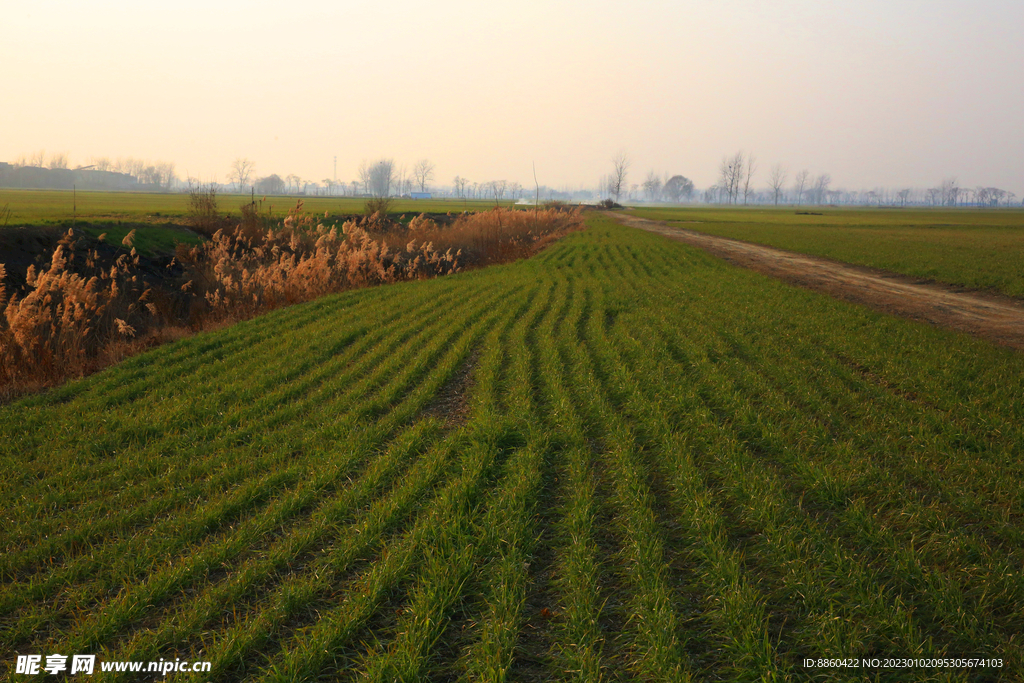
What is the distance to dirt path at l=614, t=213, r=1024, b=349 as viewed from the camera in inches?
427

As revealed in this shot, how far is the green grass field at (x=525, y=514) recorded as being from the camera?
10.0 feet

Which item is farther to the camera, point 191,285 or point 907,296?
point 191,285

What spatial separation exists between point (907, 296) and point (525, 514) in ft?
47.2

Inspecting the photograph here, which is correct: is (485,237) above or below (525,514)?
above

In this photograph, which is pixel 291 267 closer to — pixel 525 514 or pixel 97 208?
pixel 525 514

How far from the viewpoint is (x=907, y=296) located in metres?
14.2

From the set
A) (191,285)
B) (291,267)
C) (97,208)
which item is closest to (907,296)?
(291,267)

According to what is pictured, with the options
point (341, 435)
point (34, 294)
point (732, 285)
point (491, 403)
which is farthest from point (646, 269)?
point (34, 294)

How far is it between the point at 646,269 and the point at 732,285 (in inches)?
145

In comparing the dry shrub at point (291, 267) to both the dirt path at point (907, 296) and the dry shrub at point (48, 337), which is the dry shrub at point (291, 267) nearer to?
the dry shrub at point (48, 337)

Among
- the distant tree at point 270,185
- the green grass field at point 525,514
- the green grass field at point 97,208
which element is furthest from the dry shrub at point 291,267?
the distant tree at point 270,185

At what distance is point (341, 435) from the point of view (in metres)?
5.77

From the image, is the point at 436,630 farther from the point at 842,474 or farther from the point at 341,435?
the point at 842,474

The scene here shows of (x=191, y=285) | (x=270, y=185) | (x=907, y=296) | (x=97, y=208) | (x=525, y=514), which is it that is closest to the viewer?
(x=525, y=514)
